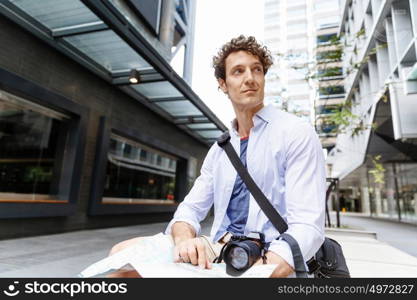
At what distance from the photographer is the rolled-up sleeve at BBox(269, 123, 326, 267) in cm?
102

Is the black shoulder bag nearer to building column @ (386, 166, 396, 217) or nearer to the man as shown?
the man

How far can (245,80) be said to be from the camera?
143 cm

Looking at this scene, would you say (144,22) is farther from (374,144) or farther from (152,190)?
(374,144)

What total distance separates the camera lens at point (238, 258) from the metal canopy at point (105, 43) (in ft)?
15.9

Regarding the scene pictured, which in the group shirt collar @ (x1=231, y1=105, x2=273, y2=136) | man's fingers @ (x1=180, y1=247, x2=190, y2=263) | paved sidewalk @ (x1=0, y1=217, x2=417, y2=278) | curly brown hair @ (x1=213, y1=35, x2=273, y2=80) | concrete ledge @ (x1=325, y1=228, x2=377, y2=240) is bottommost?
paved sidewalk @ (x1=0, y1=217, x2=417, y2=278)

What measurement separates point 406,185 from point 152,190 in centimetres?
1560

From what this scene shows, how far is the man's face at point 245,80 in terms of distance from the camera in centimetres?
144

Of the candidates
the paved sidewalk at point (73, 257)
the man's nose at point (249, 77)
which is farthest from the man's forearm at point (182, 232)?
the paved sidewalk at point (73, 257)

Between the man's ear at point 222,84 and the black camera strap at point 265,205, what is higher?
the man's ear at point 222,84

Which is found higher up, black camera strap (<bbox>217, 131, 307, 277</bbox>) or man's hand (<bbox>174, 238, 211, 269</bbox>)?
black camera strap (<bbox>217, 131, 307, 277</bbox>)

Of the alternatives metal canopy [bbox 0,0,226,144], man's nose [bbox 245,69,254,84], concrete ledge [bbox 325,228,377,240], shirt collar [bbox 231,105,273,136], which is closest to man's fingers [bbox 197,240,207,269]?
shirt collar [bbox 231,105,273,136]

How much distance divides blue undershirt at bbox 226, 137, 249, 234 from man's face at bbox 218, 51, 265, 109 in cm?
33

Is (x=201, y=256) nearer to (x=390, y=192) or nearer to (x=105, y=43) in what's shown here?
(x=105, y=43)

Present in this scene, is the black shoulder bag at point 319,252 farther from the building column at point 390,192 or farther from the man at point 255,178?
the building column at point 390,192
